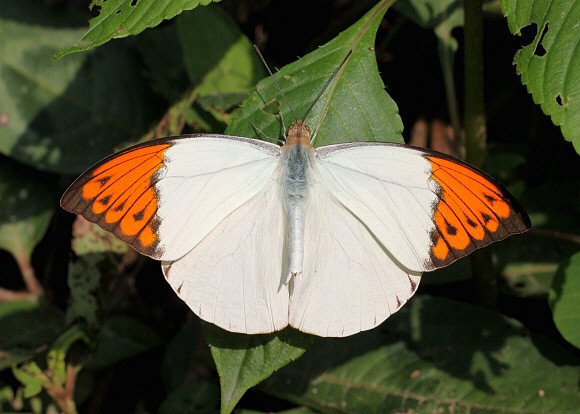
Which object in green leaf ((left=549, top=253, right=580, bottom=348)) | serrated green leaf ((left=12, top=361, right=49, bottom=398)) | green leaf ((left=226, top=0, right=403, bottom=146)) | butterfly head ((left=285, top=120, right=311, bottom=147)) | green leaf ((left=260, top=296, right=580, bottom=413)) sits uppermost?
green leaf ((left=226, top=0, right=403, bottom=146))

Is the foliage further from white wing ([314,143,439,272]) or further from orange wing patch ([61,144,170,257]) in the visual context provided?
orange wing patch ([61,144,170,257])

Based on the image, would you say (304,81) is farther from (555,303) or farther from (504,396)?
(504,396)

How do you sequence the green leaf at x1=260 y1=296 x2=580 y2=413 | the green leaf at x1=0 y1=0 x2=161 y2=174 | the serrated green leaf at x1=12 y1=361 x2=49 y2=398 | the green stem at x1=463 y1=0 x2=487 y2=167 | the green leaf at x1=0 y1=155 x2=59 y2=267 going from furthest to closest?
the green leaf at x1=0 y1=155 x2=59 y2=267 < the green leaf at x1=0 y1=0 x2=161 y2=174 < the serrated green leaf at x1=12 y1=361 x2=49 y2=398 < the green leaf at x1=260 y1=296 x2=580 y2=413 < the green stem at x1=463 y1=0 x2=487 y2=167

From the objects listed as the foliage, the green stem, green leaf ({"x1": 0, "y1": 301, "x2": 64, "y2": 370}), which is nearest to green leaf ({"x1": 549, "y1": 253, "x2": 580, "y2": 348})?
the foliage

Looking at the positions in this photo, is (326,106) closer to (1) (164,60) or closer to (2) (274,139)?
(2) (274,139)

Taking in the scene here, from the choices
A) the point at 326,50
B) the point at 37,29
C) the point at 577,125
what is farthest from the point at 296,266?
the point at 37,29

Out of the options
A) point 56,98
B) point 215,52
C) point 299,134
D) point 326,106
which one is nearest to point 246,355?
point 299,134

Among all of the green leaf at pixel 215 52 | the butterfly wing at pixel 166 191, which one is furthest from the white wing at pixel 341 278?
the green leaf at pixel 215 52

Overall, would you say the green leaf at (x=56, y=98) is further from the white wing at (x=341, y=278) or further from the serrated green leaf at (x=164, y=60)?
the white wing at (x=341, y=278)
